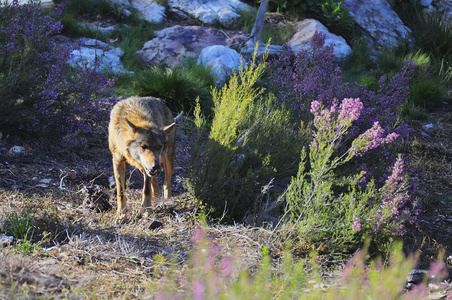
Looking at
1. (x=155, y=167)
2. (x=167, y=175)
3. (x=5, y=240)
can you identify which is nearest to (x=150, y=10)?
(x=167, y=175)

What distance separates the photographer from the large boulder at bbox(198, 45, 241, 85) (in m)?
9.28

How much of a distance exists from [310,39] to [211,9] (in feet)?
9.15

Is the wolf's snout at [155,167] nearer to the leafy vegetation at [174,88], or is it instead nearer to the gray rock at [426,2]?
the leafy vegetation at [174,88]

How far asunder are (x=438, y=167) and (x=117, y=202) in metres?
5.01

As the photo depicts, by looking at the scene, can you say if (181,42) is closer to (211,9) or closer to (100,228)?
(211,9)

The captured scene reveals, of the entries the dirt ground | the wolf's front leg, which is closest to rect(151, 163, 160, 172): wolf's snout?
the dirt ground

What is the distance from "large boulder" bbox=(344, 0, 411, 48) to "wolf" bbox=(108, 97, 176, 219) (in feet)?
27.3

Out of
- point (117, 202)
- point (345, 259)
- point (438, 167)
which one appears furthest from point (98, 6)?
point (345, 259)

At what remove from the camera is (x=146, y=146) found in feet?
16.7

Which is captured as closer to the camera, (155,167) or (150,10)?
(155,167)

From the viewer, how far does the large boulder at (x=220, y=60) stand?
9.28m

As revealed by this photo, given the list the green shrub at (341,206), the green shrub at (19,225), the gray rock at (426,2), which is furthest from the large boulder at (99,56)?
the gray rock at (426,2)

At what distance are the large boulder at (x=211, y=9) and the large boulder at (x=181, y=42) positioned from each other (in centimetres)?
67

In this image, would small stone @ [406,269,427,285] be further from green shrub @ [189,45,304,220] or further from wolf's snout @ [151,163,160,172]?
wolf's snout @ [151,163,160,172]
